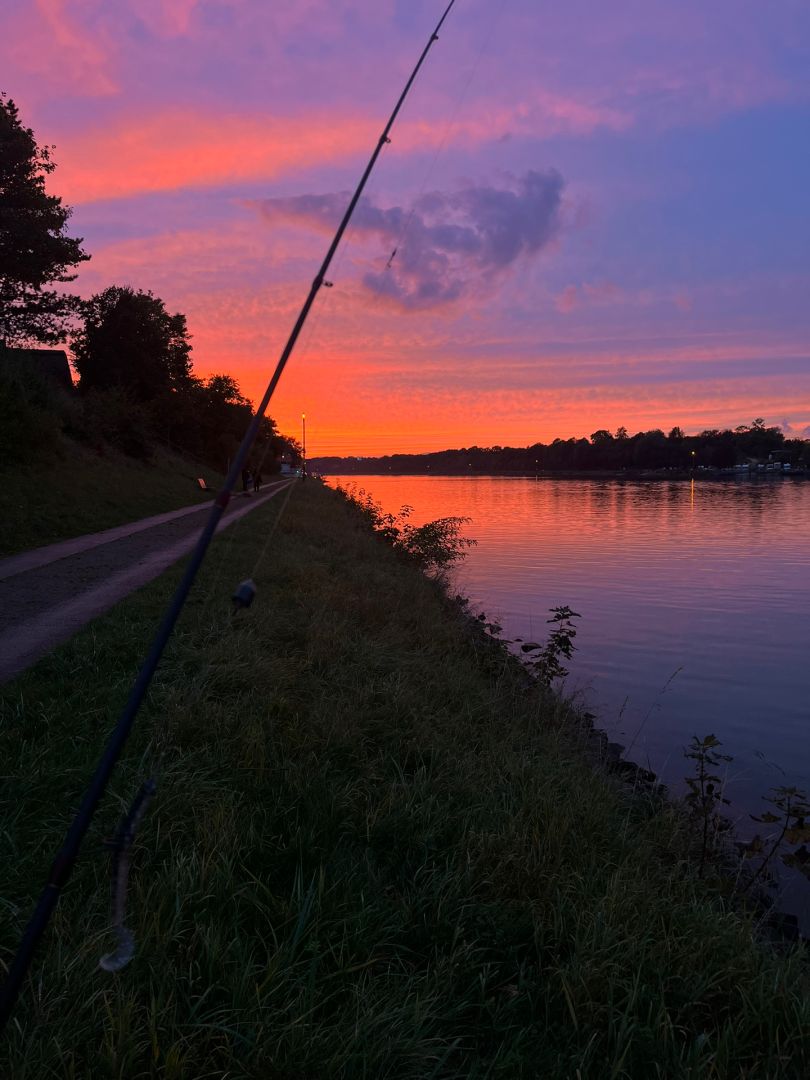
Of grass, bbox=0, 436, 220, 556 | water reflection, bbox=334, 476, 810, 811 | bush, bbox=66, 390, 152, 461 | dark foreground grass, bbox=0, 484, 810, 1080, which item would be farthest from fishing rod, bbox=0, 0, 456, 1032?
bush, bbox=66, 390, 152, 461

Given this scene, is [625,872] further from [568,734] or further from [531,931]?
[568,734]

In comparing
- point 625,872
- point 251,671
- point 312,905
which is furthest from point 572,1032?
point 251,671

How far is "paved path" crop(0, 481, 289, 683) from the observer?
25.6ft

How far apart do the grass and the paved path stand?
0.86 metres

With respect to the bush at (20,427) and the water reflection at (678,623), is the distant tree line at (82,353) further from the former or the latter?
the water reflection at (678,623)

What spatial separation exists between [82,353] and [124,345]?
9.98 feet

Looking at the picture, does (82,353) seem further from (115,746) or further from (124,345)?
(115,746)

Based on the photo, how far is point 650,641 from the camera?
15.8m

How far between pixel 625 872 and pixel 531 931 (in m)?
1.11

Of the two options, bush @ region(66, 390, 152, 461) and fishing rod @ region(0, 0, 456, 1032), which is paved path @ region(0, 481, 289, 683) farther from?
bush @ region(66, 390, 152, 461)

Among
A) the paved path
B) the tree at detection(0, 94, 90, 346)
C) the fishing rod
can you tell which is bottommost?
the paved path

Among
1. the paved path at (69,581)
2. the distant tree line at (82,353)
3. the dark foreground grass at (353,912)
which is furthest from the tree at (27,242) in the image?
the dark foreground grass at (353,912)

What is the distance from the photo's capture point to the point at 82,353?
49.5 m

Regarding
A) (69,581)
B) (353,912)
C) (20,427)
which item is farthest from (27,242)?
(353,912)
